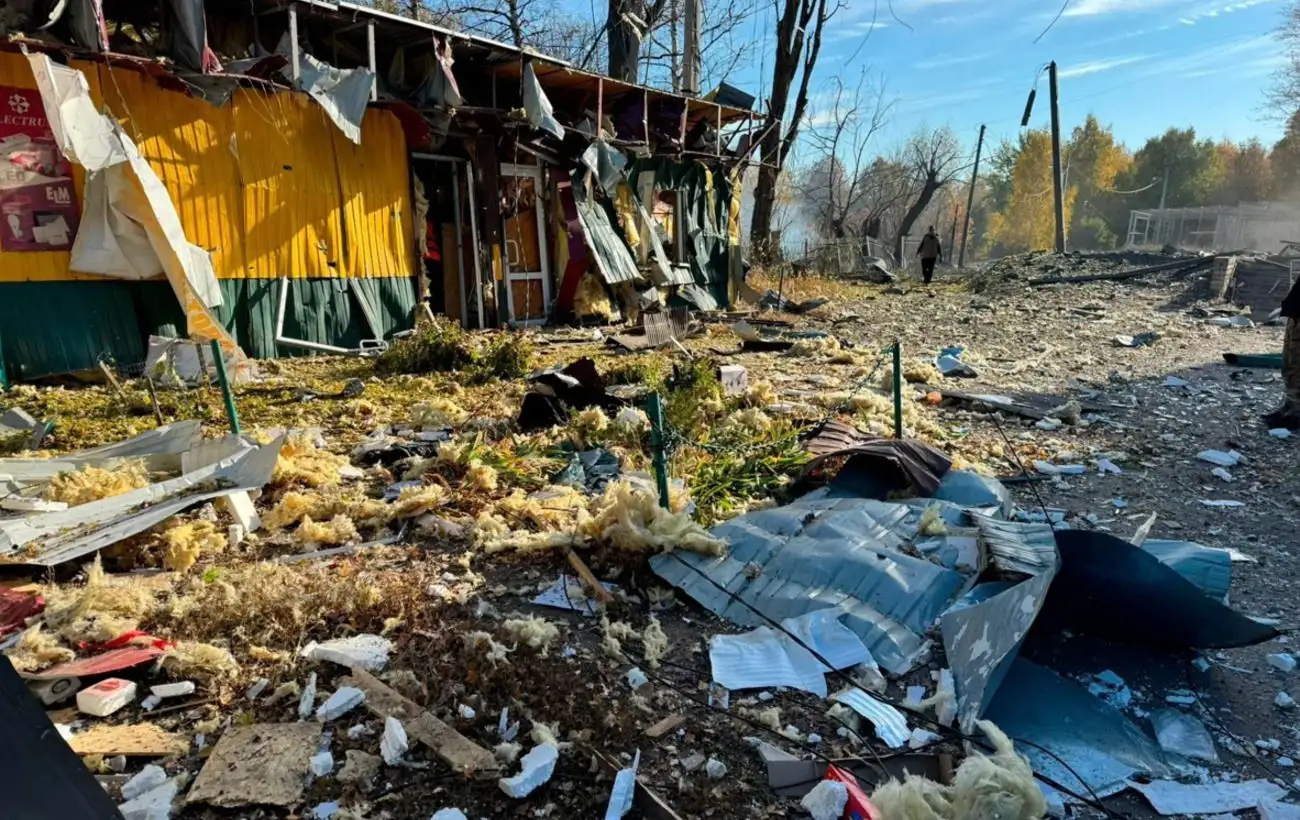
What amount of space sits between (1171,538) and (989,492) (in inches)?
41.9

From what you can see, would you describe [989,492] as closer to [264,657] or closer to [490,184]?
[264,657]

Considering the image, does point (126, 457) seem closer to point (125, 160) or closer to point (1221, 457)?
point (125, 160)

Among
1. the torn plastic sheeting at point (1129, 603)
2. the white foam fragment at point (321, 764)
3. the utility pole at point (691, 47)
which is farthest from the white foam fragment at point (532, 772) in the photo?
the utility pole at point (691, 47)

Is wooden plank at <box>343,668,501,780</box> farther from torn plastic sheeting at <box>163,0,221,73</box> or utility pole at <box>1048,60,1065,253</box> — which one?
utility pole at <box>1048,60,1065,253</box>

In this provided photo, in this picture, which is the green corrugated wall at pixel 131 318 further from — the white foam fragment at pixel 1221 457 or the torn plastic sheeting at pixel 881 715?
the white foam fragment at pixel 1221 457

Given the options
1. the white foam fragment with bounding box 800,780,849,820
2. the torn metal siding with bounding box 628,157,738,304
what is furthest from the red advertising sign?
the torn metal siding with bounding box 628,157,738,304

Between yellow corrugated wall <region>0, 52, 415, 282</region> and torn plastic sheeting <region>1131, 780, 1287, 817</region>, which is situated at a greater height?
yellow corrugated wall <region>0, 52, 415, 282</region>

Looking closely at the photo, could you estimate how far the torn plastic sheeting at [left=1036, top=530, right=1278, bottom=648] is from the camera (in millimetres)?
2730

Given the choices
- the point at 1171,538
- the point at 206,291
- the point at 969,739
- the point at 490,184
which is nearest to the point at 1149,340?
the point at 1171,538

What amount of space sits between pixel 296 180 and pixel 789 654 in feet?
26.6

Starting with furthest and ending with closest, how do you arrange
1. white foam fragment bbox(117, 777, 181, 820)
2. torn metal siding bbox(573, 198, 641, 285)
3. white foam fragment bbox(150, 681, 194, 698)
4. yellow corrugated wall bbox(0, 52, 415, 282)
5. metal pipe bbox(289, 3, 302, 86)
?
torn metal siding bbox(573, 198, 641, 285) < metal pipe bbox(289, 3, 302, 86) < yellow corrugated wall bbox(0, 52, 415, 282) < white foam fragment bbox(150, 681, 194, 698) < white foam fragment bbox(117, 777, 181, 820)

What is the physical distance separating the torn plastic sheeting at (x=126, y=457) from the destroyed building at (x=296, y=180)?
25.0 inches

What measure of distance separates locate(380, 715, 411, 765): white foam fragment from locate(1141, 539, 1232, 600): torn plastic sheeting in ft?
9.84

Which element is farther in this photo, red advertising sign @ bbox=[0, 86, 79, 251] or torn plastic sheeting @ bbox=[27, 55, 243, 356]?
red advertising sign @ bbox=[0, 86, 79, 251]
